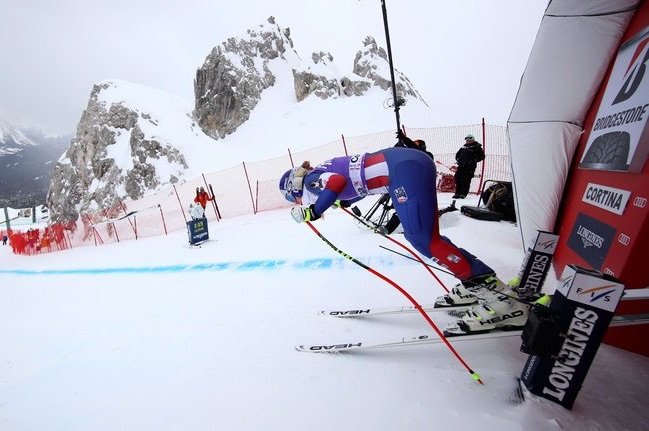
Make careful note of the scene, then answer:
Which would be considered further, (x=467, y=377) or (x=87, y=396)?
(x=87, y=396)

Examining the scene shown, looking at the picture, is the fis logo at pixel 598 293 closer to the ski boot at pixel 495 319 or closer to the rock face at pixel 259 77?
the ski boot at pixel 495 319

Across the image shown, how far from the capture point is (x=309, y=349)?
281 cm

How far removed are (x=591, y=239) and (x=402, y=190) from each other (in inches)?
80.6

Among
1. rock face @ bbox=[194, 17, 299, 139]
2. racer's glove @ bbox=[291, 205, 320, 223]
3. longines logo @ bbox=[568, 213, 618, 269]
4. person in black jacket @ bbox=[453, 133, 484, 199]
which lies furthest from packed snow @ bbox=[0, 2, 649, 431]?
rock face @ bbox=[194, 17, 299, 139]

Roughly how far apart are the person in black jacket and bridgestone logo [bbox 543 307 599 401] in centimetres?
673

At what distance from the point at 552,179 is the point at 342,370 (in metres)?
3.58

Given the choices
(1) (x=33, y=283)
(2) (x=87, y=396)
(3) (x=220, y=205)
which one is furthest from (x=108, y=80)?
(2) (x=87, y=396)

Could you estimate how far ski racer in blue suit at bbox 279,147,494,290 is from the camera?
2693mm

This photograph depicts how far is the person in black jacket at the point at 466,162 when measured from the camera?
7820mm

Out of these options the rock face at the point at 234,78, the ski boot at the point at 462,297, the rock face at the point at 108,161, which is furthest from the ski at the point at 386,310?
the rock face at the point at 234,78

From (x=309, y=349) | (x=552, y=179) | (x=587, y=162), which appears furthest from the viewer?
(x=552, y=179)

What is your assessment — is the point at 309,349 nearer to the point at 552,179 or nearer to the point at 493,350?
the point at 493,350

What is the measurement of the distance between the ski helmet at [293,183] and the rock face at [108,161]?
32153 mm

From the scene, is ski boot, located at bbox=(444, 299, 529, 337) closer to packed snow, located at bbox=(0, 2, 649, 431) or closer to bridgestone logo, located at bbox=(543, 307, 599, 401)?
packed snow, located at bbox=(0, 2, 649, 431)
